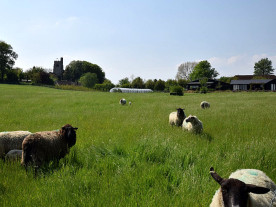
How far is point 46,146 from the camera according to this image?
13.3 ft

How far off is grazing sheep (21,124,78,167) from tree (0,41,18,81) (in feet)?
290

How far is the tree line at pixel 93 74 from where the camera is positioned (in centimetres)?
7581

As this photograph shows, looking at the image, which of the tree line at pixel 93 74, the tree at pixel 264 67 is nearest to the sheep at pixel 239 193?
the tree line at pixel 93 74

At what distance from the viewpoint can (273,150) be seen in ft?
14.2

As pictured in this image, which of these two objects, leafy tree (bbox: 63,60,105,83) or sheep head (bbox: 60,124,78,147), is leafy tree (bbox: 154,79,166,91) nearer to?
leafy tree (bbox: 63,60,105,83)

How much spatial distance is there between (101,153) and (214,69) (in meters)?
114

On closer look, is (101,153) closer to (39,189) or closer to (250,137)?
(39,189)

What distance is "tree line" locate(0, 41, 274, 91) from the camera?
2985 inches

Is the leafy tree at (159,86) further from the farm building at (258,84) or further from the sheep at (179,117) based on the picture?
the sheep at (179,117)

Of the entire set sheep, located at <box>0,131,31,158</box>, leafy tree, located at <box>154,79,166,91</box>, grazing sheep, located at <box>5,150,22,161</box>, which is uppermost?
leafy tree, located at <box>154,79,166,91</box>

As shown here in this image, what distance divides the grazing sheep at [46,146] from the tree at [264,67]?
13840 cm

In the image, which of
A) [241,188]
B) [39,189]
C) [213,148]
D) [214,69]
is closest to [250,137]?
[213,148]

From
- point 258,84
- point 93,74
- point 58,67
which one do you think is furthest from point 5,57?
point 258,84

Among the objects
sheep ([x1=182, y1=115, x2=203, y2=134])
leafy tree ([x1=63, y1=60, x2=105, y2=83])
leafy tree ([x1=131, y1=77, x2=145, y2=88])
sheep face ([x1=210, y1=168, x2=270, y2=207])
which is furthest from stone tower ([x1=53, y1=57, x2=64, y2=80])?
sheep face ([x1=210, y1=168, x2=270, y2=207])
